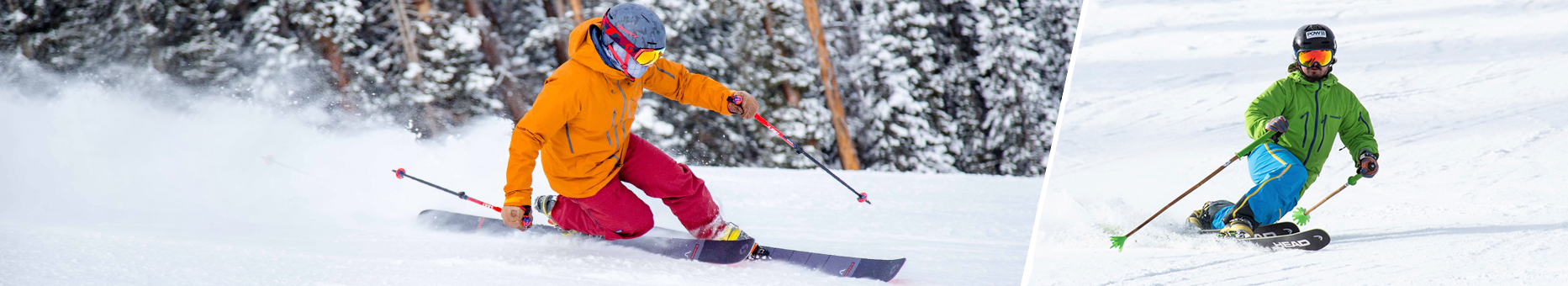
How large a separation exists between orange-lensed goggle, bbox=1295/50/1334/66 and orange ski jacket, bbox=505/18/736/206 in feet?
5.33

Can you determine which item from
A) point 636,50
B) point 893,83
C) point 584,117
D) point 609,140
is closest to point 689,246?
point 609,140

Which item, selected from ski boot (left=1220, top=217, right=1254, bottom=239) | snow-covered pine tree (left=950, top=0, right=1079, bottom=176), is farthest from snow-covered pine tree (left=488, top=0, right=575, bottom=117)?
ski boot (left=1220, top=217, right=1254, bottom=239)

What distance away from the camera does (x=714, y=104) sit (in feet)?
7.95

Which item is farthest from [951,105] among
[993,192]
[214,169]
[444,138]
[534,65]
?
[214,169]

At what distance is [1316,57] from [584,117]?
2.02m

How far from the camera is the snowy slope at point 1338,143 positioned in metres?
2.31

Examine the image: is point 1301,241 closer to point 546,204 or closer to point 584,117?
point 584,117

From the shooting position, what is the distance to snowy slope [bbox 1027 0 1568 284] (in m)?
2.31

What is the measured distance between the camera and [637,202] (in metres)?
2.50

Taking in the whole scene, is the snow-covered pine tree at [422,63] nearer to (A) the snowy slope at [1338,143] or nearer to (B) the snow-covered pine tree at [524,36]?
(B) the snow-covered pine tree at [524,36]

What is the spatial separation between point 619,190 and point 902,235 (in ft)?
3.46

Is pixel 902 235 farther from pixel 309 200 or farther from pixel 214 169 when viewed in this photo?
pixel 214 169

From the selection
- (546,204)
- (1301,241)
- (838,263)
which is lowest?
(1301,241)

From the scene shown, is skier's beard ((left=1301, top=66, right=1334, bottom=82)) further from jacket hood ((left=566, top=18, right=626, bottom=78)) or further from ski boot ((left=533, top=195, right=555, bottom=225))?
ski boot ((left=533, top=195, right=555, bottom=225))
